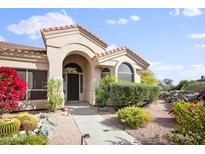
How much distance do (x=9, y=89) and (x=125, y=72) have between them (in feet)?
34.8

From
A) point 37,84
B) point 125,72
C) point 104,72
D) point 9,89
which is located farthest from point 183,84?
point 9,89

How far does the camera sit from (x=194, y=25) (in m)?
11.9

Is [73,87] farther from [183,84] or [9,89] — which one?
[183,84]

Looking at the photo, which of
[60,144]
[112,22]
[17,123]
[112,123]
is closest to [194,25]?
[112,22]

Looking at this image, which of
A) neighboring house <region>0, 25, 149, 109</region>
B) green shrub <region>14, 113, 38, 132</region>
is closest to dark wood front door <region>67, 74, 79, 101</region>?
neighboring house <region>0, 25, 149, 109</region>

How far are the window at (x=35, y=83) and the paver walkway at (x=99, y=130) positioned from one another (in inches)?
141

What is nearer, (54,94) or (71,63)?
(54,94)

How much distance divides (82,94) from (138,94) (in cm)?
755

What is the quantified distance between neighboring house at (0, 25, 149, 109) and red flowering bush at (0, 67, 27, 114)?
2306 millimetres

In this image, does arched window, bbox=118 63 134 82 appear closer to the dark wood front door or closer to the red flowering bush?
the dark wood front door

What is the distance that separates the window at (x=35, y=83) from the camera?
1590 cm

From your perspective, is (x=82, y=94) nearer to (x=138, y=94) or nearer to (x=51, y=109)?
(x=51, y=109)

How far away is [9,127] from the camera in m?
9.89

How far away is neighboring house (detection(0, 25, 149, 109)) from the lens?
15.8 m
